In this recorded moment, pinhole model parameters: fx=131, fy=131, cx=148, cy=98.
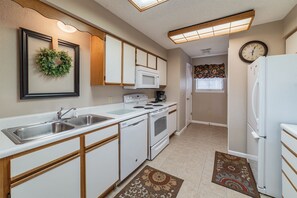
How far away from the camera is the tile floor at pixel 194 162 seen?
1668 mm

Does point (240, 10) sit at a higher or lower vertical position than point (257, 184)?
higher

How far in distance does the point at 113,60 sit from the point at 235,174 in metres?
2.57

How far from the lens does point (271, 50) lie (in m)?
2.31

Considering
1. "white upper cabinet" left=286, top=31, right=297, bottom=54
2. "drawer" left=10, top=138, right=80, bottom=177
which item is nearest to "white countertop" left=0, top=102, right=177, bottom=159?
"drawer" left=10, top=138, right=80, bottom=177

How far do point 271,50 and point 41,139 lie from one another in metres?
3.45

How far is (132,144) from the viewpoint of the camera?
6.38 feet

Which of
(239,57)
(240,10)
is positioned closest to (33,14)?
(240,10)

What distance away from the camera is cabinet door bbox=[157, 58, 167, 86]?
11.3 ft

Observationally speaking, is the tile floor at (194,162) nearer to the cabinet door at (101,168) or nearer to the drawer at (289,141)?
the cabinet door at (101,168)

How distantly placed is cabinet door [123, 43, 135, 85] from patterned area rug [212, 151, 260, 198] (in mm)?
2057

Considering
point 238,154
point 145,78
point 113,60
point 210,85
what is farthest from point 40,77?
point 210,85

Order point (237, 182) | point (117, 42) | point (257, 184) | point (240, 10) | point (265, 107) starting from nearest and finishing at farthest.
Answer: point (265, 107)
point (257, 184)
point (237, 182)
point (240, 10)
point (117, 42)

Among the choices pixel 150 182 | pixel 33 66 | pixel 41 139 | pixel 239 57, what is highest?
pixel 239 57

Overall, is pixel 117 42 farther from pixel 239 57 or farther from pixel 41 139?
pixel 239 57
